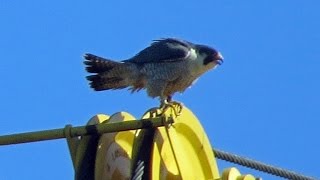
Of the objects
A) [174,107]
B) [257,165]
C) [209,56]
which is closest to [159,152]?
[174,107]

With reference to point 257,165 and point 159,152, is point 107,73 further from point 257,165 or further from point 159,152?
point 159,152

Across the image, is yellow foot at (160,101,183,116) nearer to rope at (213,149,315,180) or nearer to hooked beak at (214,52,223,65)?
rope at (213,149,315,180)

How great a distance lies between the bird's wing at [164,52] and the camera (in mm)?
7824

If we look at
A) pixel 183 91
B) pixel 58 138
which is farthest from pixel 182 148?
pixel 183 91

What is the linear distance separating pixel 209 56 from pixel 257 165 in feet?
6.35

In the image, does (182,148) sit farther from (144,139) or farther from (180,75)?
(180,75)

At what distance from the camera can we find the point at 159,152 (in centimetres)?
528

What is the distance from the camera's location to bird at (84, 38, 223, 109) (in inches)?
291

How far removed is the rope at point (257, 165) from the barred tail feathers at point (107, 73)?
1.45 metres

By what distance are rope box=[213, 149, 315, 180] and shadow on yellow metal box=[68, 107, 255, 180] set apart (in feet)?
1.34

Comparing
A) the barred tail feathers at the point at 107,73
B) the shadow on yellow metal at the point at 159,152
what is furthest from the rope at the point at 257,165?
the barred tail feathers at the point at 107,73

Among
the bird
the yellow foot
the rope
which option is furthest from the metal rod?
the bird

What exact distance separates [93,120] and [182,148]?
1.61 feet

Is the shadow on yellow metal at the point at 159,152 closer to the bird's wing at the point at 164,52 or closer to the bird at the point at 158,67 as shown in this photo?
the bird at the point at 158,67
